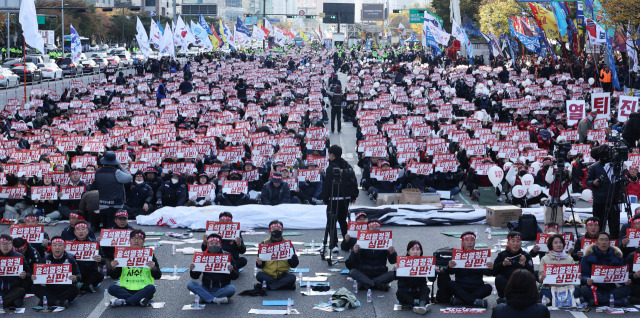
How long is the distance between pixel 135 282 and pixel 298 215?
635 centimetres

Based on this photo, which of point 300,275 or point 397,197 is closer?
point 300,275

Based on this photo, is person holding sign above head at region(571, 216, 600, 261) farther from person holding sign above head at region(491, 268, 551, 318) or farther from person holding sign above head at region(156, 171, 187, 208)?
person holding sign above head at region(156, 171, 187, 208)

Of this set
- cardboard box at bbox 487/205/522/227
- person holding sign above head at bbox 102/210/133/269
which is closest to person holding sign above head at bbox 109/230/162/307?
person holding sign above head at bbox 102/210/133/269

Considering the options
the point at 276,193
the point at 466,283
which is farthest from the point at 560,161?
the point at 276,193

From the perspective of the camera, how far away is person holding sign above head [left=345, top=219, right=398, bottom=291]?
1338 cm

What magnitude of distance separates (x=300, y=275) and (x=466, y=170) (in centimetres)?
1069

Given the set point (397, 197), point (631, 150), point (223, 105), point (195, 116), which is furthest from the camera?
point (223, 105)

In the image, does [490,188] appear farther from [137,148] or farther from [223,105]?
[223,105]

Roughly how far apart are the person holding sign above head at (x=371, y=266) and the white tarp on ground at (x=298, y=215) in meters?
4.81

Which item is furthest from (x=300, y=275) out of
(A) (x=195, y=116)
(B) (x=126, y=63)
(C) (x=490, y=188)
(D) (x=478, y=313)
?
(B) (x=126, y=63)

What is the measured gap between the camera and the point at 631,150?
22.5 metres

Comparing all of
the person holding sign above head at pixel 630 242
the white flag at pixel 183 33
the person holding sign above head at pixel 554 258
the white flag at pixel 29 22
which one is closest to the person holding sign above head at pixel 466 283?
the person holding sign above head at pixel 554 258

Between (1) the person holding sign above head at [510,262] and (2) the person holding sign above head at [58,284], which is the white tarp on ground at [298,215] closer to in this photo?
(2) the person holding sign above head at [58,284]

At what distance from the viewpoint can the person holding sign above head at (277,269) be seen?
13.5m
